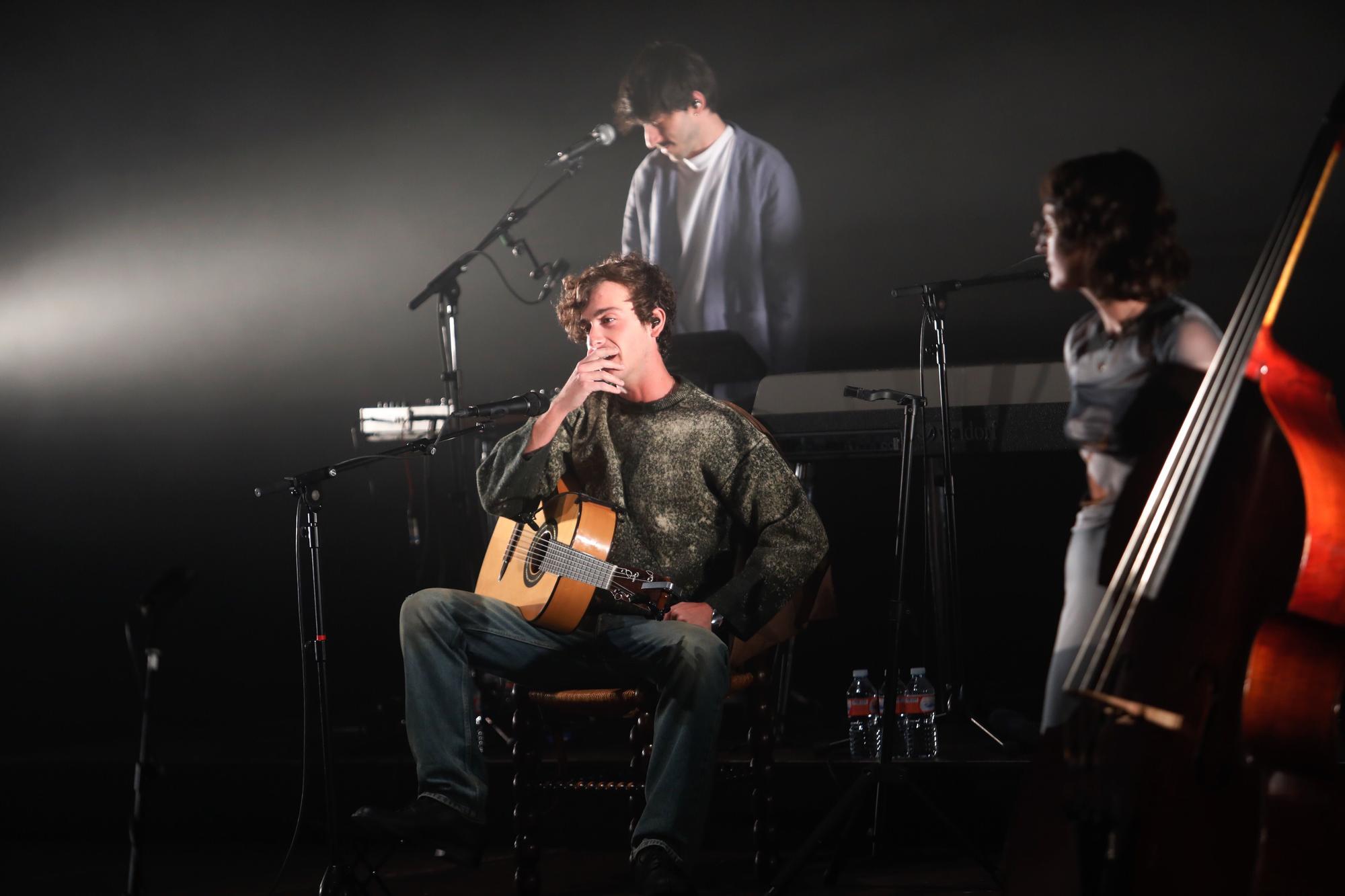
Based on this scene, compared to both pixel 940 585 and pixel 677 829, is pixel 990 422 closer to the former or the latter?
pixel 940 585

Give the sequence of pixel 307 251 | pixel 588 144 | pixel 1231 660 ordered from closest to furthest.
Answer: pixel 1231 660, pixel 588 144, pixel 307 251

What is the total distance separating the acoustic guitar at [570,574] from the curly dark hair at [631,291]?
1.60 ft

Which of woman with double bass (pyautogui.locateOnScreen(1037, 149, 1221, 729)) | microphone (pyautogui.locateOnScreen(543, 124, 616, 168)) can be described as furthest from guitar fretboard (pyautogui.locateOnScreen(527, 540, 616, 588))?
microphone (pyautogui.locateOnScreen(543, 124, 616, 168))

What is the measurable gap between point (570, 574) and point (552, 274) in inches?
60.7

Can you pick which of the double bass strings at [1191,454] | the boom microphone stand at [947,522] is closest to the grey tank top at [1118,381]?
the double bass strings at [1191,454]

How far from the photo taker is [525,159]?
4.05m

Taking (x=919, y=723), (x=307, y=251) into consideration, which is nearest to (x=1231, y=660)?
(x=919, y=723)

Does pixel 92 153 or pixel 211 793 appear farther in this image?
pixel 92 153

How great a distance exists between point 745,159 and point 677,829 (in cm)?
233

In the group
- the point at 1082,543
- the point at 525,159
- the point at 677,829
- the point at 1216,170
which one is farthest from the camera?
the point at 525,159

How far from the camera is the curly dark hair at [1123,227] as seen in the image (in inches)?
60.6

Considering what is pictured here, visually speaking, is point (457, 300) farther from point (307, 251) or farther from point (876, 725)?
point (876, 725)

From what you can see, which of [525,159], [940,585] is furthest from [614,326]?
[525,159]

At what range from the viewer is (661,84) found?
392 cm
